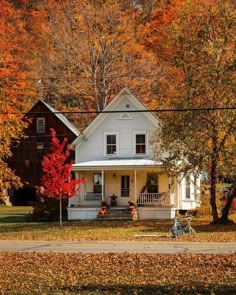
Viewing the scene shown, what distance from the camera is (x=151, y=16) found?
6775 centimetres

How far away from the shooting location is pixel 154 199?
44375mm

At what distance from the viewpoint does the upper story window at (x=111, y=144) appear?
4644 centimetres

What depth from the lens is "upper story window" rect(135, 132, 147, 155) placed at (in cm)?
4625

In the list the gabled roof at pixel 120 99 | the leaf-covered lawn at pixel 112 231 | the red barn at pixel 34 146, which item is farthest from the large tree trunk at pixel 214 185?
the red barn at pixel 34 146

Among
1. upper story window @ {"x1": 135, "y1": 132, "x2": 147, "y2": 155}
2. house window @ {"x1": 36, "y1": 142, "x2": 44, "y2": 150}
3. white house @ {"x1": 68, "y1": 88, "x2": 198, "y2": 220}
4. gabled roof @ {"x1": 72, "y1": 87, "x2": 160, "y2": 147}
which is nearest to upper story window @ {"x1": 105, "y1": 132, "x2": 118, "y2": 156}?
white house @ {"x1": 68, "y1": 88, "x2": 198, "y2": 220}

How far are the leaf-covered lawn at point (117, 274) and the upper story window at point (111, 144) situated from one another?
24.8 metres

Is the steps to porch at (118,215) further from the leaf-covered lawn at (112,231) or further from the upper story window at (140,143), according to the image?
the upper story window at (140,143)

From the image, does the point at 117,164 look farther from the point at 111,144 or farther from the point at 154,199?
the point at 154,199

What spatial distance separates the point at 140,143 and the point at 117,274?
97.5 ft

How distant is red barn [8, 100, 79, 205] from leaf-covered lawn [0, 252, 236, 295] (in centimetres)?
3802

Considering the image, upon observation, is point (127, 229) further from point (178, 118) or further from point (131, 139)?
point (131, 139)

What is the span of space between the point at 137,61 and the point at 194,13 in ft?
72.5

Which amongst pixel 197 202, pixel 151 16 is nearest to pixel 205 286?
pixel 197 202

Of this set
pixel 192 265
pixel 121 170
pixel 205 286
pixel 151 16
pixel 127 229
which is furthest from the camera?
pixel 151 16
